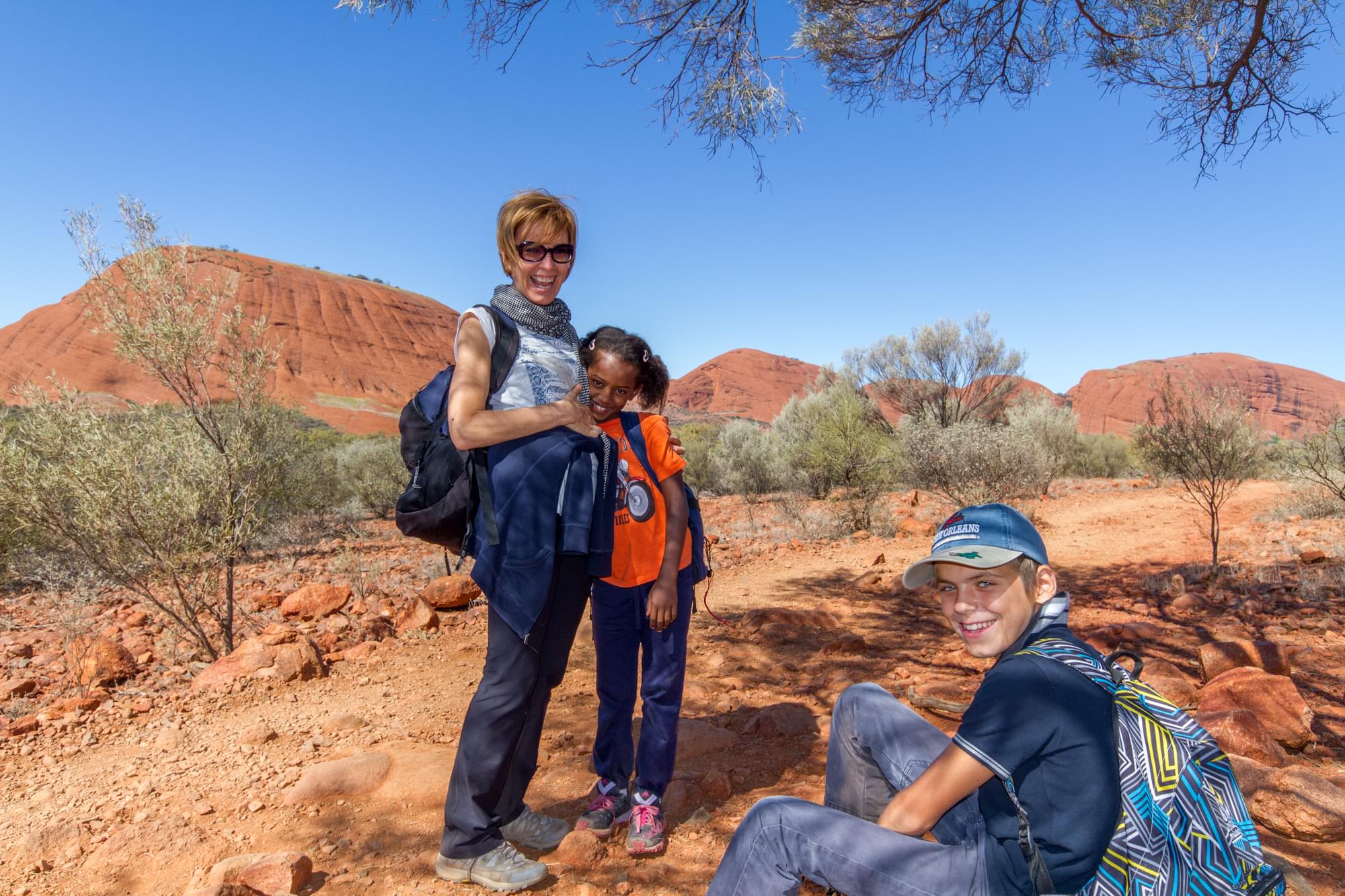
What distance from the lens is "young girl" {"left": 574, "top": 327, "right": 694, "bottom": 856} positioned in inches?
91.6

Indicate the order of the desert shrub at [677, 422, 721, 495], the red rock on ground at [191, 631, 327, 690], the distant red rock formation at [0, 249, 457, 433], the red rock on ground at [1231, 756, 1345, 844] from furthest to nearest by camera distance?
the distant red rock formation at [0, 249, 457, 433]
the desert shrub at [677, 422, 721, 495]
the red rock on ground at [191, 631, 327, 690]
the red rock on ground at [1231, 756, 1345, 844]

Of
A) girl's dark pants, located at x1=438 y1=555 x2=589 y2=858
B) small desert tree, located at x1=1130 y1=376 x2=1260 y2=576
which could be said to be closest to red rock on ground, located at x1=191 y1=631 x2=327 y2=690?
girl's dark pants, located at x1=438 y1=555 x2=589 y2=858

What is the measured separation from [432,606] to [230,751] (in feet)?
6.92

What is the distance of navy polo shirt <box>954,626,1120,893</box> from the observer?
1.23 meters

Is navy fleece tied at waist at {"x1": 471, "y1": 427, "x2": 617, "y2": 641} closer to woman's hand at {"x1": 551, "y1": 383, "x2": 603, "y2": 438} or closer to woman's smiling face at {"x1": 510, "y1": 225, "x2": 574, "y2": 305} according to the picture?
woman's hand at {"x1": 551, "y1": 383, "x2": 603, "y2": 438}

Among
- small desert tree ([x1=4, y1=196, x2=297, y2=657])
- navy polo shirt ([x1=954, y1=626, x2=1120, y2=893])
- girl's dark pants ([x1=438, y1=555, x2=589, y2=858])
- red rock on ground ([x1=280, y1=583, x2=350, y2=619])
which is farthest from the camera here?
red rock on ground ([x1=280, y1=583, x2=350, y2=619])

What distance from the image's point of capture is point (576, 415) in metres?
2.12

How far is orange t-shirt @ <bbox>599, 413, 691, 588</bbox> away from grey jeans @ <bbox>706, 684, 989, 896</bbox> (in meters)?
0.91

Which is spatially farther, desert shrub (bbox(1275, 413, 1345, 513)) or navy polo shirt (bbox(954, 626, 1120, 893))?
desert shrub (bbox(1275, 413, 1345, 513))

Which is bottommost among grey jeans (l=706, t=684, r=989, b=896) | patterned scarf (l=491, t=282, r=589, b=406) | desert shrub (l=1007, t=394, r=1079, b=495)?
grey jeans (l=706, t=684, r=989, b=896)

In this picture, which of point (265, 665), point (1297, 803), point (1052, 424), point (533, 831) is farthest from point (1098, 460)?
point (533, 831)

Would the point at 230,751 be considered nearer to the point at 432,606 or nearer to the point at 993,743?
the point at 432,606

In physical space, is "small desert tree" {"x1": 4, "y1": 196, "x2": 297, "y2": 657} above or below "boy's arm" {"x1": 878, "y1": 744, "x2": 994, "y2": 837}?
above

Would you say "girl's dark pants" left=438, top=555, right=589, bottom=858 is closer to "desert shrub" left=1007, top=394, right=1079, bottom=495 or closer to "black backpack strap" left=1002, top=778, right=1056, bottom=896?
"black backpack strap" left=1002, top=778, right=1056, bottom=896
